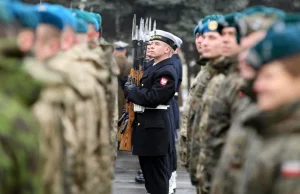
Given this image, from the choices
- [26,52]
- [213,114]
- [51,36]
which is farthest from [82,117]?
[26,52]

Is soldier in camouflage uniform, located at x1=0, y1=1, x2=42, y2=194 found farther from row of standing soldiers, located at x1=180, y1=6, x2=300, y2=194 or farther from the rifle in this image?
the rifle

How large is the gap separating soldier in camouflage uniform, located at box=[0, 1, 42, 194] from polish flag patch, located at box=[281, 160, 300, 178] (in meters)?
1.12

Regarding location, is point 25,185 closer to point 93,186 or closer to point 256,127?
point 256,127

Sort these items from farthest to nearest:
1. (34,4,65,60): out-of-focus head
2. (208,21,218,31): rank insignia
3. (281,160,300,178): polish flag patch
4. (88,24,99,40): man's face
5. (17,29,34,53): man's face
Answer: (88,24,99,40): man's face, (208,21,218,31): rank insignia, (34,4,65,60): out-of-focus head, (17,29,34,53): man's face, (281,160,300,178): polish flag patch

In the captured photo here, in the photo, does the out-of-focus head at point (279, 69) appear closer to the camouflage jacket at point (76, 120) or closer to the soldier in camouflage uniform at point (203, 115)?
the camouflage jacket at point (76, 120)

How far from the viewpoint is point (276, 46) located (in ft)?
12.9

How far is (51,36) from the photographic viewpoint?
5629 mm

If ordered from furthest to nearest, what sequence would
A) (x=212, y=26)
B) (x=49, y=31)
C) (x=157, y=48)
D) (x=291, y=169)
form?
(x=157, y=48), (x=212, y=26), (x=49, y=31), (x=291, y=169)

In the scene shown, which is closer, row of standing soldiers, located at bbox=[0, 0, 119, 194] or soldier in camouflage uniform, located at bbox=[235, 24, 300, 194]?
row of standing soldiers, located at bbox=[0, 0, 119, 194]

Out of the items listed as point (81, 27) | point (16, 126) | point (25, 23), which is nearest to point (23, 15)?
point (25, 23)

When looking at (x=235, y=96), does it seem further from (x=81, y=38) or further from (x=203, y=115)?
(x=81, y=38)

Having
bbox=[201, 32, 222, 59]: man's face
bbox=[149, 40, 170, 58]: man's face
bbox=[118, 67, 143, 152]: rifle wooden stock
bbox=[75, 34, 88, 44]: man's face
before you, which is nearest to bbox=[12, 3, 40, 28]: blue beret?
bbox=[75, 34, 88, 44]: man's face

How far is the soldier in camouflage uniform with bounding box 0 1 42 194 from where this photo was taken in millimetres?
3494

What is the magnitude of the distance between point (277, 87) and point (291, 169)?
41 cm
